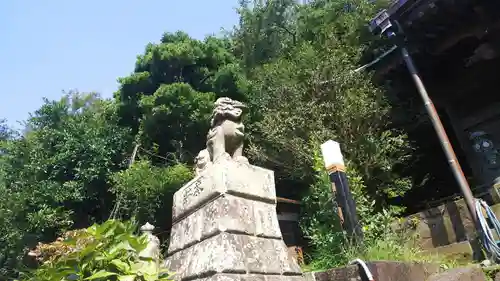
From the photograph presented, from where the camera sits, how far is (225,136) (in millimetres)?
3695

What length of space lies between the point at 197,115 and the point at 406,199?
5.81m

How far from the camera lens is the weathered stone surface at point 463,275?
3.66 m

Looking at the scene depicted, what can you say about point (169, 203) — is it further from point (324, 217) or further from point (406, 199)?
point (406, 199)

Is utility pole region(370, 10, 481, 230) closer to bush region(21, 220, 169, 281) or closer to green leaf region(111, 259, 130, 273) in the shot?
bush region(21, 220, 169, 281)

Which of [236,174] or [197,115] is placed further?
[197,115]

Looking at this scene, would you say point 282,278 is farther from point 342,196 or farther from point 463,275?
point 342,196

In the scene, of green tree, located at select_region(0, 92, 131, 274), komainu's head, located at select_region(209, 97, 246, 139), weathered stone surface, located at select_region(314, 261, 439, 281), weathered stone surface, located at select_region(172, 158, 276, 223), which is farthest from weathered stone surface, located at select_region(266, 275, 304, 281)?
green tree, located at select_region(0, 92, 131, 274)

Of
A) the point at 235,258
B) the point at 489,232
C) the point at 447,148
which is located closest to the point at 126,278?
the point at 235,258

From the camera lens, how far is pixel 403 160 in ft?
26.5

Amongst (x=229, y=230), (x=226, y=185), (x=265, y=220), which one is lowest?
(x=229, y=230)

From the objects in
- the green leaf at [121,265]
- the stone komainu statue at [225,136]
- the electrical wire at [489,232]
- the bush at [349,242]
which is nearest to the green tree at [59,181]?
the bush at [349,242]

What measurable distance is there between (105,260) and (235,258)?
3.23ft

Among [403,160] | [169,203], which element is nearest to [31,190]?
[169,203]

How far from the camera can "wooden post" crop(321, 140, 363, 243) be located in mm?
4774
